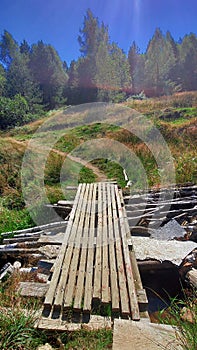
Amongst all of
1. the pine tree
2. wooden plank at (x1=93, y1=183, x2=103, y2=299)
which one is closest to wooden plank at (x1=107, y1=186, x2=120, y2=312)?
wooden plank at (x1=93, y1=183, x2=103, y2=299)

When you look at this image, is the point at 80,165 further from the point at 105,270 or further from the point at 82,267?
the point at 105,270

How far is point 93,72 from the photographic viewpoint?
35.7m

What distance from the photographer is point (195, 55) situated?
124 ft

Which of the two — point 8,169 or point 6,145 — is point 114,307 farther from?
point 6,145

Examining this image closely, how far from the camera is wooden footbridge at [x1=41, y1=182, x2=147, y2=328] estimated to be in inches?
95.7

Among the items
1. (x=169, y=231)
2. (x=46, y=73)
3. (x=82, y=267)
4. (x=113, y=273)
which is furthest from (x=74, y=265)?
(x=46, y=73)

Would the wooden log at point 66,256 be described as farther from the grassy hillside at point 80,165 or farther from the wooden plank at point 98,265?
the grassy hillside at point 80,165

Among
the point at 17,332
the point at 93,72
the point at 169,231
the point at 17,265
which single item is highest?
the point at 93,72

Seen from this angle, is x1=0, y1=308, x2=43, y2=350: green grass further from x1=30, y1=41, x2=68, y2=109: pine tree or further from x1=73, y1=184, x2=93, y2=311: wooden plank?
x1=30, y1=41, x2=68, y2=109: pine tree

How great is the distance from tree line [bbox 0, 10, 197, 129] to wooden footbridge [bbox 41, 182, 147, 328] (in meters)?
28.4

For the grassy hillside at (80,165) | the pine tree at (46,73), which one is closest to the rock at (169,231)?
the grassy hillside at (80,165)

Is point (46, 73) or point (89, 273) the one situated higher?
point (46, 73)

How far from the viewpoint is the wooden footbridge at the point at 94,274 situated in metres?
2.43

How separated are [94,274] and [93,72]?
36620 millimetres
